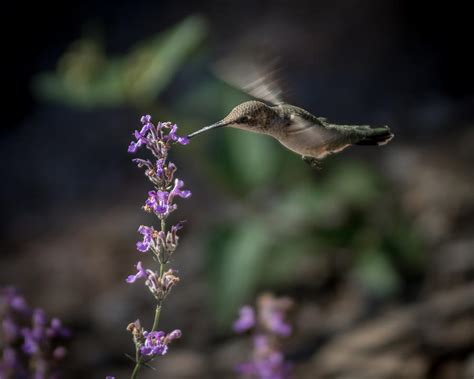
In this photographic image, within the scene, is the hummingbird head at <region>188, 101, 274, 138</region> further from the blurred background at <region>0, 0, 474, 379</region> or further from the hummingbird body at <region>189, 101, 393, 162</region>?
the blurred background at <region>0, 0, 474, 379</region>

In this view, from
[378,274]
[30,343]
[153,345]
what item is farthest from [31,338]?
[378,274]

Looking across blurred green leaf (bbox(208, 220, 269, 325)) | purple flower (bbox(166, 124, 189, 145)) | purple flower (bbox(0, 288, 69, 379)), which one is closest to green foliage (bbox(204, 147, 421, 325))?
blurred green leaf (bbox(208, 220, 269, 325))

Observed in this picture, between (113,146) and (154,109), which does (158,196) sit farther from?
(113,146)

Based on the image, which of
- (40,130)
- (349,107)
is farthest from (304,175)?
(40,130)

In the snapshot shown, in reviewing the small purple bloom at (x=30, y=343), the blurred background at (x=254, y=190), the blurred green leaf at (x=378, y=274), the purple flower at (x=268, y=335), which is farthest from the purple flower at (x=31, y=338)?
the blurred green leaf at (x=378, y=274)

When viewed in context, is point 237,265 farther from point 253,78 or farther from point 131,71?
point 253,78

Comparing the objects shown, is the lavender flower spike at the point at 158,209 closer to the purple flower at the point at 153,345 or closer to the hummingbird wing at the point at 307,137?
the purple flower at the point at 153,345

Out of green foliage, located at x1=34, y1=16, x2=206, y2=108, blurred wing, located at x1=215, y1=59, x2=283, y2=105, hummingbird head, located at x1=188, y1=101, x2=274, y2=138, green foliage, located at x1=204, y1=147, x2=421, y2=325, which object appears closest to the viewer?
hummingbird head, located at x1=188, y1=101, x2=274, y2=138
